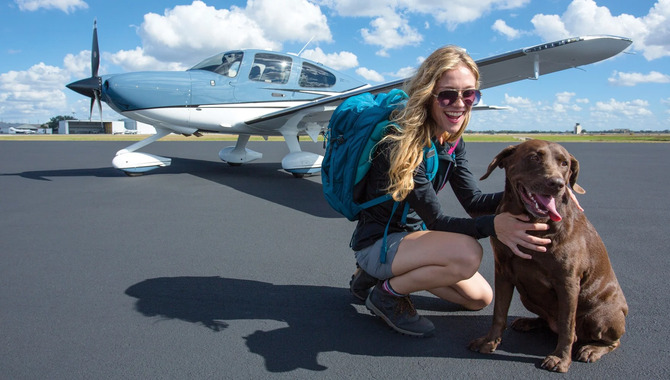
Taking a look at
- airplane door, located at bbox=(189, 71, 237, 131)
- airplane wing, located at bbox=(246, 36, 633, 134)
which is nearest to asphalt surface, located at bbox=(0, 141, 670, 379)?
airplane wing, located at bbox=(246, 36, 633, 134)

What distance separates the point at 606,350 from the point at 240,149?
30.8ft

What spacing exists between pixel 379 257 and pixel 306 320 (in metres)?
0.58

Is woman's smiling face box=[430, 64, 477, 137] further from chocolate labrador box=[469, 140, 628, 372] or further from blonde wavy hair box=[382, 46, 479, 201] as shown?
chocolate labrador box=[469, 140, 628, 372]

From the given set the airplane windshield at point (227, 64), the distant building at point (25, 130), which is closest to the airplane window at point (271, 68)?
the airplane windshield at point (227, 64)

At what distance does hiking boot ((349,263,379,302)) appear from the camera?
2.72 m

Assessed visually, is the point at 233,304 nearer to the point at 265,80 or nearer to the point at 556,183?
the point at 556,183

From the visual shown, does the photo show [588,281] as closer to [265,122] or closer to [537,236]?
[537,236]

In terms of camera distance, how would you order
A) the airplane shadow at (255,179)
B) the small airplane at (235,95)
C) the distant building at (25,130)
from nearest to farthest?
1. the airplane shadow at (255,179)
2. the small airplane at (235,95)
3. the distant building at (25,130)

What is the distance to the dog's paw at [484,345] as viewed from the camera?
2.13m

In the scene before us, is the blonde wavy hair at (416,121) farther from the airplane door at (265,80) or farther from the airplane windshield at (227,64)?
the airplane windshield at (227,64)

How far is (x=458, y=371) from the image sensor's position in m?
1.98

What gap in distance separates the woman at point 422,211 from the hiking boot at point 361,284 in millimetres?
172

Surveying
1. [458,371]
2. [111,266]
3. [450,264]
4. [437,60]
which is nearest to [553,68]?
[437,60]

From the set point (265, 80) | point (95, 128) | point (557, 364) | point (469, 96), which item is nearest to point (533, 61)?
point (469, 96)
